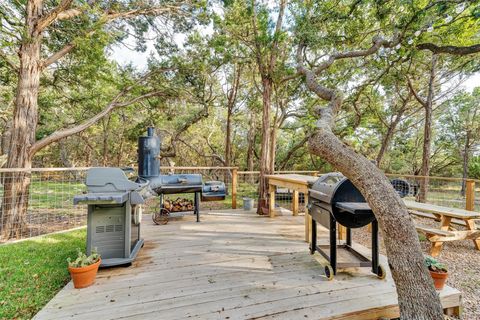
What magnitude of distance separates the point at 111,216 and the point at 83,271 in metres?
0.56

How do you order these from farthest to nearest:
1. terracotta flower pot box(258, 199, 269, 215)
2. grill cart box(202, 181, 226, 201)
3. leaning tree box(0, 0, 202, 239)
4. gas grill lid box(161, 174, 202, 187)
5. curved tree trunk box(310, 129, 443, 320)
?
1. terracotta flower pot box(258, 199, 269, 215)
2. grill cart box(202, 181, 226, 201)
3. leaning tree box(0, 0, 202, 239)
4. gas grill lid box(161, 174, 202, 187)
5. curved tree trunk box(310, 129, 443, 320)

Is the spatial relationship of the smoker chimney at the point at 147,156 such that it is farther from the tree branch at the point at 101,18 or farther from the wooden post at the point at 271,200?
the tree branch at the point at 101,18

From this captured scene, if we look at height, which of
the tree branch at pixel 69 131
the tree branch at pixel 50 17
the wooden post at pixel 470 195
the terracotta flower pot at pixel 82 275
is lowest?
the terracotta flower pot at pixel 82 275

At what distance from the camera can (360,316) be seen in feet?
5.46

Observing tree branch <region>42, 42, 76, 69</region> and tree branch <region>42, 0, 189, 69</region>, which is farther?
→ tree branch <region>42, 42, 76, 69</region>

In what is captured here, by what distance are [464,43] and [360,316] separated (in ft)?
24.2

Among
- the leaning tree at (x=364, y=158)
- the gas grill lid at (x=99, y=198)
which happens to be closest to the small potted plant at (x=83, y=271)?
the gas grill lid at (x=99, y=198)

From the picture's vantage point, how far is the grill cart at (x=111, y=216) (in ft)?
7.34

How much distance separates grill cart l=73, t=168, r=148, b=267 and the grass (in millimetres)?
446

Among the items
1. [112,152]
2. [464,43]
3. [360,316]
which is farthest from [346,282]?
[112,152]

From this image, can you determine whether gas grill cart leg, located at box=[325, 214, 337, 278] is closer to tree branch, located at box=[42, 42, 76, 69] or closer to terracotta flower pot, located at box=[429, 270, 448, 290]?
terracotta flower pot, located at box=[429, 270, 448, 290]

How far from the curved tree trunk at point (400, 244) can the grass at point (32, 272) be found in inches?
107

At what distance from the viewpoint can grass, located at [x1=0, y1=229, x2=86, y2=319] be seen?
1.82 m

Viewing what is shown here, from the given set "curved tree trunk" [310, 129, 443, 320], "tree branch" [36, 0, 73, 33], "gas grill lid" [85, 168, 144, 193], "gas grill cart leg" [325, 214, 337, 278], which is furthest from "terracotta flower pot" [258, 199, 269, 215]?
"tree branch" [36, 0, 73, 33]
